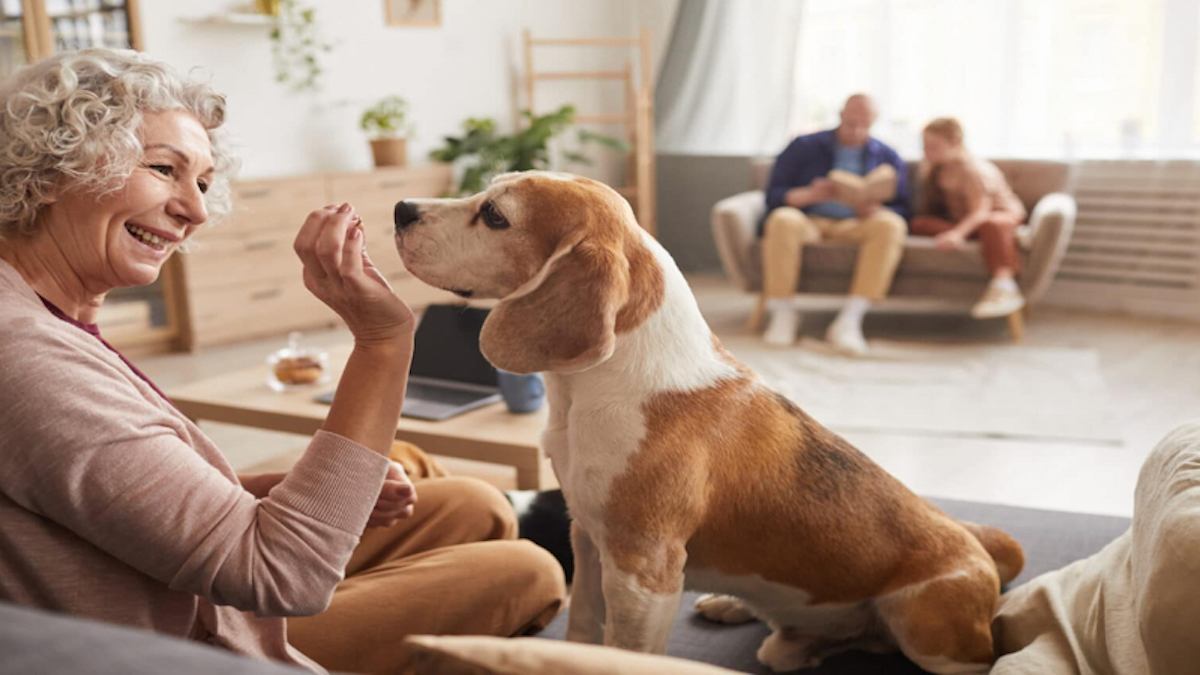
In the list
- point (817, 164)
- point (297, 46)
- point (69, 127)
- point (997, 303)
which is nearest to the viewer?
point (69, 127)

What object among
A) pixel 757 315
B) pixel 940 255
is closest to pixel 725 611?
pixel 940 255

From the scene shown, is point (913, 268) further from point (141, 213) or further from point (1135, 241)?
point (141, 213)

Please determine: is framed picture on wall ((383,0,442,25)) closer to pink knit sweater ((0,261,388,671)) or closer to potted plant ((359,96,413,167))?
potted plant ((359,96,413,167))

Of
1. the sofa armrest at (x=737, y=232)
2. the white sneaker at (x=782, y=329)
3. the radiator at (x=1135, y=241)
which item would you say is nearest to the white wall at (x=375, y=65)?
the sofa armrest at (x=737, y=232)

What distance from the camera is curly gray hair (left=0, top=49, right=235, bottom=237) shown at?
100 centimetres

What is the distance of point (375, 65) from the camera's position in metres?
5.97

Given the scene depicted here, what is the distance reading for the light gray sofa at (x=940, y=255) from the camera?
4.55 m

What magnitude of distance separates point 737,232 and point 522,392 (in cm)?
277

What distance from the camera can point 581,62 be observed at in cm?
709

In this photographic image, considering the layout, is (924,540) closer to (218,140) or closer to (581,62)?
(218,140)

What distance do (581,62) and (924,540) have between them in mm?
6149

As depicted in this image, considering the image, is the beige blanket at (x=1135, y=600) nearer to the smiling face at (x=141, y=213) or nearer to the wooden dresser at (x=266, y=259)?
the smiling face at (x=141, y=213)

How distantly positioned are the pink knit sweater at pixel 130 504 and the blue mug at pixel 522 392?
1.37m

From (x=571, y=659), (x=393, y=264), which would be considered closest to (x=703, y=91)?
(x=393, y=264)
